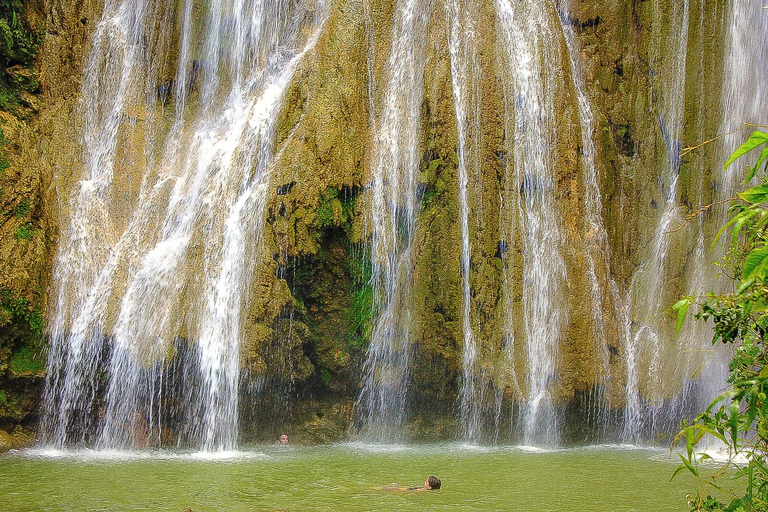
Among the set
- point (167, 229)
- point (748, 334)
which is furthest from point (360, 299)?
point (748, 334)

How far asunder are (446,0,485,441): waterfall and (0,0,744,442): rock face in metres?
0.07

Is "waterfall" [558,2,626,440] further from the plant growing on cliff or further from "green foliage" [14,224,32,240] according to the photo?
the plant growing on cliff

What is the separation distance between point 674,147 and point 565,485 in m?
9.62

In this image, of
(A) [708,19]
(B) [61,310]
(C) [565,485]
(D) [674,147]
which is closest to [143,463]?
(B) [61,310]

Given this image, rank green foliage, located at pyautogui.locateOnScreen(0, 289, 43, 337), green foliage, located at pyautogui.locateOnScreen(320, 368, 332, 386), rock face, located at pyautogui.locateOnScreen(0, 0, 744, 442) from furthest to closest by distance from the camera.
→ 1. green foliage, located at pyautogui.locateOnScreen(320, 368, 332, 386)
2. rock face, located at pyautogui.locateOnScreen(0, 0, 744, 442)
3. green foliage, located at pyautogui.locateOnScreen(0, 289, 43, 337)

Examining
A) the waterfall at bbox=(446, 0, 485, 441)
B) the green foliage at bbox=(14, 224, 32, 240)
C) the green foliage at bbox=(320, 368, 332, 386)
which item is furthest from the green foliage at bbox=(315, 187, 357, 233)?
the green foliage at bbox=(14, 224, 32, 240)

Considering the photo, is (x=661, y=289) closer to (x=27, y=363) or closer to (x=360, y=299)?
(x=360, y=299)

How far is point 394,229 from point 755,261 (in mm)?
11742

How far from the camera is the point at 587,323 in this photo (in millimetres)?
13367

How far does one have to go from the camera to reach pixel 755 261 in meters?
2.17

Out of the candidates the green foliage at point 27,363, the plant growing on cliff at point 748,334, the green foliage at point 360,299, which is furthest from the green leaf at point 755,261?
the green foliage at point 27,363

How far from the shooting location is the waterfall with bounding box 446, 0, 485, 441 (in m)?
13.1

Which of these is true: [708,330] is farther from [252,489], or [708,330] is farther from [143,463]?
[143,463]

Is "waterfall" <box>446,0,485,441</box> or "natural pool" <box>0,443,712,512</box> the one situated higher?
"waterfall" <box>446,0,485,441</box>
